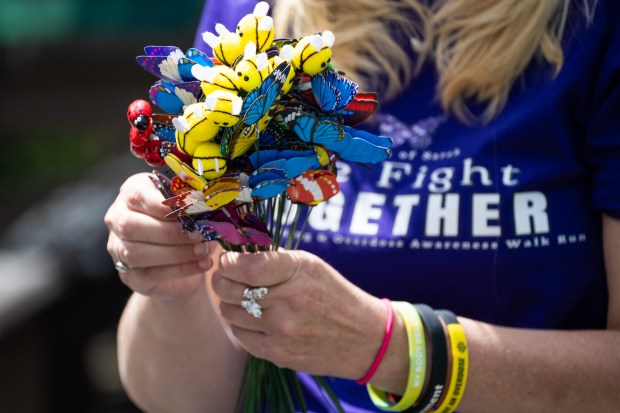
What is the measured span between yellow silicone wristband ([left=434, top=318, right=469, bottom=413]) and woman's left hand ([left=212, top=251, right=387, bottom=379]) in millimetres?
106

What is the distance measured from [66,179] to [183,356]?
24.3 feet

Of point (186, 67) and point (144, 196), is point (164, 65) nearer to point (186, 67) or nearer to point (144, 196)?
point (186, 67)

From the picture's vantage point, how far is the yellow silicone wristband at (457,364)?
1366 millimetres

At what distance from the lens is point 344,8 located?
165cm

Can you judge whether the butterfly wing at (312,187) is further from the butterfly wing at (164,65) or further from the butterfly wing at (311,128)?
the butterfly wing at (164,65)

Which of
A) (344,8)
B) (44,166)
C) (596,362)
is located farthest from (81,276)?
(44,166)

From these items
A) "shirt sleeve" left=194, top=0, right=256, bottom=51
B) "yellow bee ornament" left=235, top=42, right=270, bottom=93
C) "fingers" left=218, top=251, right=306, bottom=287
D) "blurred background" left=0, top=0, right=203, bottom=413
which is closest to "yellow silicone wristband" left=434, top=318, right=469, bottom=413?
"fingers" left=218, top=251, right=306, bottom=287

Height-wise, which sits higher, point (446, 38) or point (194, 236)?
point (446, 38)

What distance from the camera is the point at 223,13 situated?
1.72 metres

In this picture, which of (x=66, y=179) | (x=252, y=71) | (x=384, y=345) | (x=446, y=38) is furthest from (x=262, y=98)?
(x=66, y=179)

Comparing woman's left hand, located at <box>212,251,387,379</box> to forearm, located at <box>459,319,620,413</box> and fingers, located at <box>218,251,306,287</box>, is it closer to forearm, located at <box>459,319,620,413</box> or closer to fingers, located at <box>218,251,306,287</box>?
fingers, located at <box>218,251,306,287</box>

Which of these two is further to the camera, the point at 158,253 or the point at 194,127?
the point at 158,253

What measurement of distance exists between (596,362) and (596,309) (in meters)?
0.15

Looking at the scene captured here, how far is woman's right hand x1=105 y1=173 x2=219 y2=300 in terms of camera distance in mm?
1367
